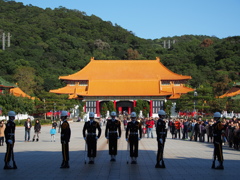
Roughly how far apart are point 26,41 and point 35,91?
30.9m

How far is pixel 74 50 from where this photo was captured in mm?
106188

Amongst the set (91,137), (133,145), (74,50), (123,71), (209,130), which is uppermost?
(74,50)

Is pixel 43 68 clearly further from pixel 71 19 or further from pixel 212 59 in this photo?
pixel 71 19

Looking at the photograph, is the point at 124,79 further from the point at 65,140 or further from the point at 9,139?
the point at 9,139

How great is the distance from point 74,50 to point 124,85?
37.3m

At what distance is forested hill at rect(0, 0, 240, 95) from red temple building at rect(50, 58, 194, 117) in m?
6.76

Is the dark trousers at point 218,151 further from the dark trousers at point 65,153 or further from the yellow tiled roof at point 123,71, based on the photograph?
the yellow tiled roof at point 123,71

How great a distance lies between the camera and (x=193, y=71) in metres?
89.1

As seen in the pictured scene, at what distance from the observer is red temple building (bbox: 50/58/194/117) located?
2704 inches

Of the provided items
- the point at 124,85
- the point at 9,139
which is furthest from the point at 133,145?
the point at 124,85

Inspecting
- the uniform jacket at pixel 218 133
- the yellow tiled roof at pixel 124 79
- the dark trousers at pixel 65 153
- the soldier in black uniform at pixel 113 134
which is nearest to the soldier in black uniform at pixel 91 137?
the soldier in black uniform at pixel 113 134

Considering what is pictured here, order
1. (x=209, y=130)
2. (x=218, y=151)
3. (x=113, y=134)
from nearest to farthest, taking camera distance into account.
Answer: (x=218, y=151), (x=113, y=134), (x=209, y=130)

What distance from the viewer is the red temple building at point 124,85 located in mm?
68688

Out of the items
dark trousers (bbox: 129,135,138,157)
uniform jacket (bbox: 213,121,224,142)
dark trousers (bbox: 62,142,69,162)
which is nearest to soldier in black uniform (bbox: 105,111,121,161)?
dark trousers (bbox: 129,135,138,157)
